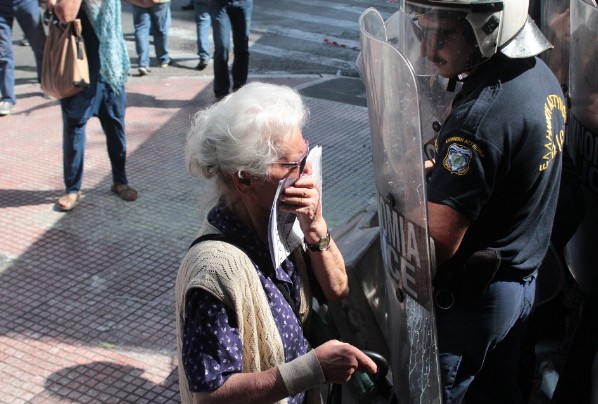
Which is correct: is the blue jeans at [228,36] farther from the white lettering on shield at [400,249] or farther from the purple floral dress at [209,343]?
the purple floral dress at [209,343]

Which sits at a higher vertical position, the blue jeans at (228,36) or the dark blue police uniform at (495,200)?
the dark blue police uniform at (495,200)

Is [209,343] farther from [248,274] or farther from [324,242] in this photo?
[324,242]

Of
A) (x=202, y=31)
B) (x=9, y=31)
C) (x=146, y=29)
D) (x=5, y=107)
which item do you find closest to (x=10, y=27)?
(x=9, y=31)

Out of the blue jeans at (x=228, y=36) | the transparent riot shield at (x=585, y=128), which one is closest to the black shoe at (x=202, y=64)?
the blue jeans at (x=228, y=36)

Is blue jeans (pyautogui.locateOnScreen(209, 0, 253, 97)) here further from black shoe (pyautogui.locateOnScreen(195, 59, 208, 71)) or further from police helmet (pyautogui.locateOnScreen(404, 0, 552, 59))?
police helmet (pyautogui.locateOnScreen(404, 0, 552, 59))

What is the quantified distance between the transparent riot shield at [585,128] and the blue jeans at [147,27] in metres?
7.11

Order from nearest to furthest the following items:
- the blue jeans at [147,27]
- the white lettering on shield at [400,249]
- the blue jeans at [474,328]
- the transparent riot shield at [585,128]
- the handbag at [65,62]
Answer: the white lettering on shield at [400,249]
the blue jeans at [474,328]
the transparent riot shield at [585,128]
the handbag at [65,62]
the blue jeans at [147,27]

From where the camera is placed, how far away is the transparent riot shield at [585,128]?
288 cm

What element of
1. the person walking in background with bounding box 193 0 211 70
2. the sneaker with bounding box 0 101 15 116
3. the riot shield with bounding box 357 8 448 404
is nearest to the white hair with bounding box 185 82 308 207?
the riot shield with bounding box 357 8 448 404

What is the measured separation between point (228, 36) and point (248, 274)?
263 inches

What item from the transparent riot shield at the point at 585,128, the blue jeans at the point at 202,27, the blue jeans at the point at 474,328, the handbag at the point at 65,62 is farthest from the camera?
the blue jeans at the point at 202,27

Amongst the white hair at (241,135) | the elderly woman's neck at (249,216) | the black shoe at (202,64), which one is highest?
the white hair at (241,135)

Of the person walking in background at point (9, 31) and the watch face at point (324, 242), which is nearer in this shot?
the watch face at point (324, 242)

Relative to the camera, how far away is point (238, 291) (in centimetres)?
204
